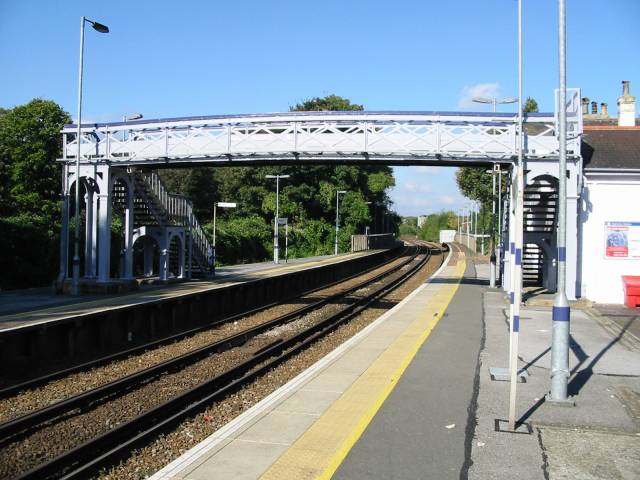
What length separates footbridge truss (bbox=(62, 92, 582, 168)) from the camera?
20391 mm

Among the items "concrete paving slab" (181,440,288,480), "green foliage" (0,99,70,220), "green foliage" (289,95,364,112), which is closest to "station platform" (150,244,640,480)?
"concrete paving slab" (181,440,288,480)

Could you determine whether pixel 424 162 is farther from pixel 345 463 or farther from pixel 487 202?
pixel 487 202

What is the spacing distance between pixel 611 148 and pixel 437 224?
11818 cm

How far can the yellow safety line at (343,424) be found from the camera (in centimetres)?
607

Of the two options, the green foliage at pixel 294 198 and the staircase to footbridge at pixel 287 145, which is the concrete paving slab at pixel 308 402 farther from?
the green foliage at pixel 294 198

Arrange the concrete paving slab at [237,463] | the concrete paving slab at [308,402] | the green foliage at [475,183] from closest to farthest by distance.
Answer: the concrete paving slab at [237,463], the concrete paving slab at [308,402], the green foliage at [475,183]

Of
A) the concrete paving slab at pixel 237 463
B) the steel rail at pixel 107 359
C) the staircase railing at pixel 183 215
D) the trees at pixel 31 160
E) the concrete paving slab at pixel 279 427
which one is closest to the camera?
the concrete paving slab at pixel 237 463

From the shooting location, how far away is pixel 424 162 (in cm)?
2119

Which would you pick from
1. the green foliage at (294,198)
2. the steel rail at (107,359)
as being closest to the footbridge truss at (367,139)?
the steel rail at (107,359)

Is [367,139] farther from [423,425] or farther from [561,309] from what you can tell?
[423,425]

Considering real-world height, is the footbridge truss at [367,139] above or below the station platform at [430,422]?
above

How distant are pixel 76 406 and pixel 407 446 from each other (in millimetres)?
5419

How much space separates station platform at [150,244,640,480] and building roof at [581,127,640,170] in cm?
1014

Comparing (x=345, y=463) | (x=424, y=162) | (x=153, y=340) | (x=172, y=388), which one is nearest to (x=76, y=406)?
(x=172, y=388)
